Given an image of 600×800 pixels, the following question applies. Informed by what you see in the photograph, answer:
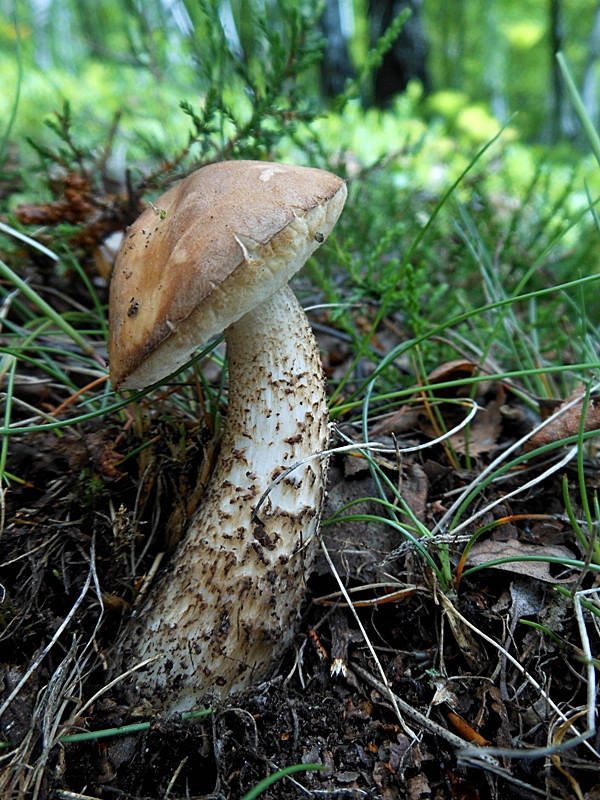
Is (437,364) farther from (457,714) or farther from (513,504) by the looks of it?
(457,714)

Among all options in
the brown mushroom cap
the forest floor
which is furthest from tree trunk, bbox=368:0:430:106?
the forest floor

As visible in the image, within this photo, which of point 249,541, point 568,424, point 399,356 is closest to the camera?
point 249,541

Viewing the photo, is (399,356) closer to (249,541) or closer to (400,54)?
(249,541)

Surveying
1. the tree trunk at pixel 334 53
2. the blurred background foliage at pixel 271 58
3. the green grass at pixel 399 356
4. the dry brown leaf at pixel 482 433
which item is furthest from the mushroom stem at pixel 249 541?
the tree trunk at pixel 334 53

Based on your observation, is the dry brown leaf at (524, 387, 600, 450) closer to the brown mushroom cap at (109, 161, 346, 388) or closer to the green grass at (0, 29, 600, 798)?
the green grass at (0, 29, 600, 798)

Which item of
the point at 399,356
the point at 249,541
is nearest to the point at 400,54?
the point at 399,356

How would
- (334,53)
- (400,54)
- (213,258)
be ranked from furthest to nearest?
1. (400,54)
2. (334,53)
3. (213,258)

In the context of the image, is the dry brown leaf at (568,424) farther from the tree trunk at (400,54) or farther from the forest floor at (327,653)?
the tree trunk at (400,54)
